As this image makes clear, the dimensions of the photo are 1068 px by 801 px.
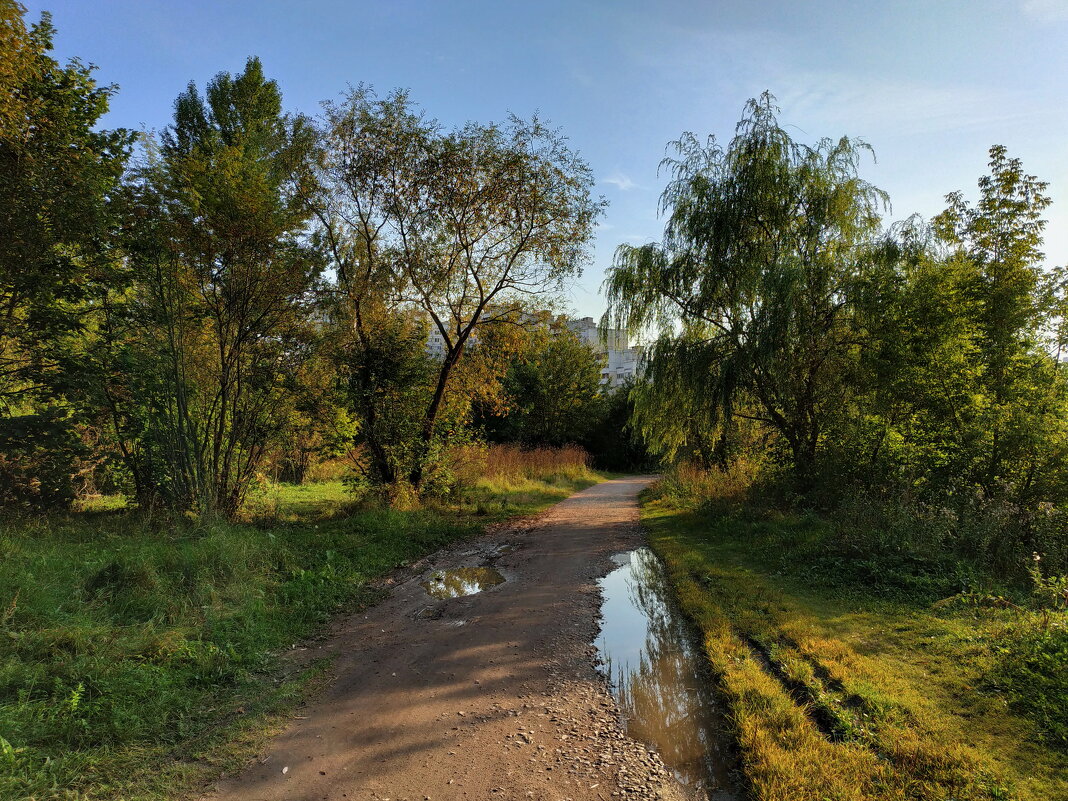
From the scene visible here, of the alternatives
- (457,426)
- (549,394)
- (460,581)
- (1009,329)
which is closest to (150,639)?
(460,581)

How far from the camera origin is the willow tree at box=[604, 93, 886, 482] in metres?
10.5

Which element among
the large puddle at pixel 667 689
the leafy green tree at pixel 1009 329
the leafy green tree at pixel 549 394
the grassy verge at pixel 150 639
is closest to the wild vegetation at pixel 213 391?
the grassy verge at pixel 150 639

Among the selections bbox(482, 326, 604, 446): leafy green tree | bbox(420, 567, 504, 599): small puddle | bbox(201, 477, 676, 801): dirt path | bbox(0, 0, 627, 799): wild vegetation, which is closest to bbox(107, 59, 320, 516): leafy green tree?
bbox(0, 0, 627, 799): wild vegetation

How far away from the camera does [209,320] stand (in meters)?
8.26

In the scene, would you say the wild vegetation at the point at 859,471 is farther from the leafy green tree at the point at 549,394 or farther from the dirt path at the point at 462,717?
the leafy green tree at the point at 549,394

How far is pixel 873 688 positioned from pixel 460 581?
4886 millimetres

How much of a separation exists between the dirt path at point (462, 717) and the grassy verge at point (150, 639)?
42 cm

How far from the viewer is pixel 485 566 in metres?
8.03

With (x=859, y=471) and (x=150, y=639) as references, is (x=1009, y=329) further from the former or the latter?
(x=150, y=639)

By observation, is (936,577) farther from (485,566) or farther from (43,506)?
(43,506)

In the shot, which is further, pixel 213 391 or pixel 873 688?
pixel 213 391

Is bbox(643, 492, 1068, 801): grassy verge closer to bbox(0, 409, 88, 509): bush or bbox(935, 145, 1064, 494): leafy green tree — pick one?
bbox(935, 145, 1064, 494): leafy green tree

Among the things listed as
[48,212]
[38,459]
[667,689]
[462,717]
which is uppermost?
[48,212]

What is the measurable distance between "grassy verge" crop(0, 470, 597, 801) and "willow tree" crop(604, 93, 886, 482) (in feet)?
26.2
